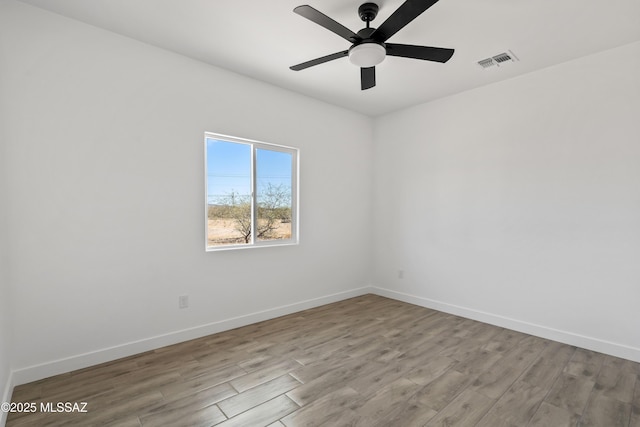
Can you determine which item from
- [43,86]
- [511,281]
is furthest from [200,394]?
[511,281]

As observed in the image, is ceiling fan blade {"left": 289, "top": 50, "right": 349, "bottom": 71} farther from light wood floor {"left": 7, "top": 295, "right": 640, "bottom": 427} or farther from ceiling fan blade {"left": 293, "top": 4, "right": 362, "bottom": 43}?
light wood floor {"left": 7, "top": 295, "right": 640, "bottom": 427}

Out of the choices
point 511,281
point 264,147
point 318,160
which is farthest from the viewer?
point 318,160

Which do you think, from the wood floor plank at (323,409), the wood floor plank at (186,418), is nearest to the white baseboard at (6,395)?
the wood floor plank at (186,418)

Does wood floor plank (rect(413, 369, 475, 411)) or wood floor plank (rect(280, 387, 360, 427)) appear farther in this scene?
wood floor plank (rect(413, 369, 475, 411))

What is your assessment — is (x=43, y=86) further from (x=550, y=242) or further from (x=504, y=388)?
(x=550, y=242)

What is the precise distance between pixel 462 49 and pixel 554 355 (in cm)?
284

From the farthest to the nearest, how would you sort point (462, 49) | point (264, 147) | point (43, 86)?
point (264, 147)
point (462, 49)
point (43, 86)

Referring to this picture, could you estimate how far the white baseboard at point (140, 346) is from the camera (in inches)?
87.1

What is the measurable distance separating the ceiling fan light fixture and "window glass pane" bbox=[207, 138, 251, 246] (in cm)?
164

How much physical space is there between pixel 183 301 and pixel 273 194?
1520mm

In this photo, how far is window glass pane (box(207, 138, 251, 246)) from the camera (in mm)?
3182

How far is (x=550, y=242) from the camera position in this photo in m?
3.06

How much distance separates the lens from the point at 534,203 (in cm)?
316

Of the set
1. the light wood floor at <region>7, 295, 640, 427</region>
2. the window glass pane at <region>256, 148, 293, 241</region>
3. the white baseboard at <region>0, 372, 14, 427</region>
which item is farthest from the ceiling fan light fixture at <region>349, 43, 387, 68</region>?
the white baseboard at <region>0, 372, 14, 427</region>
